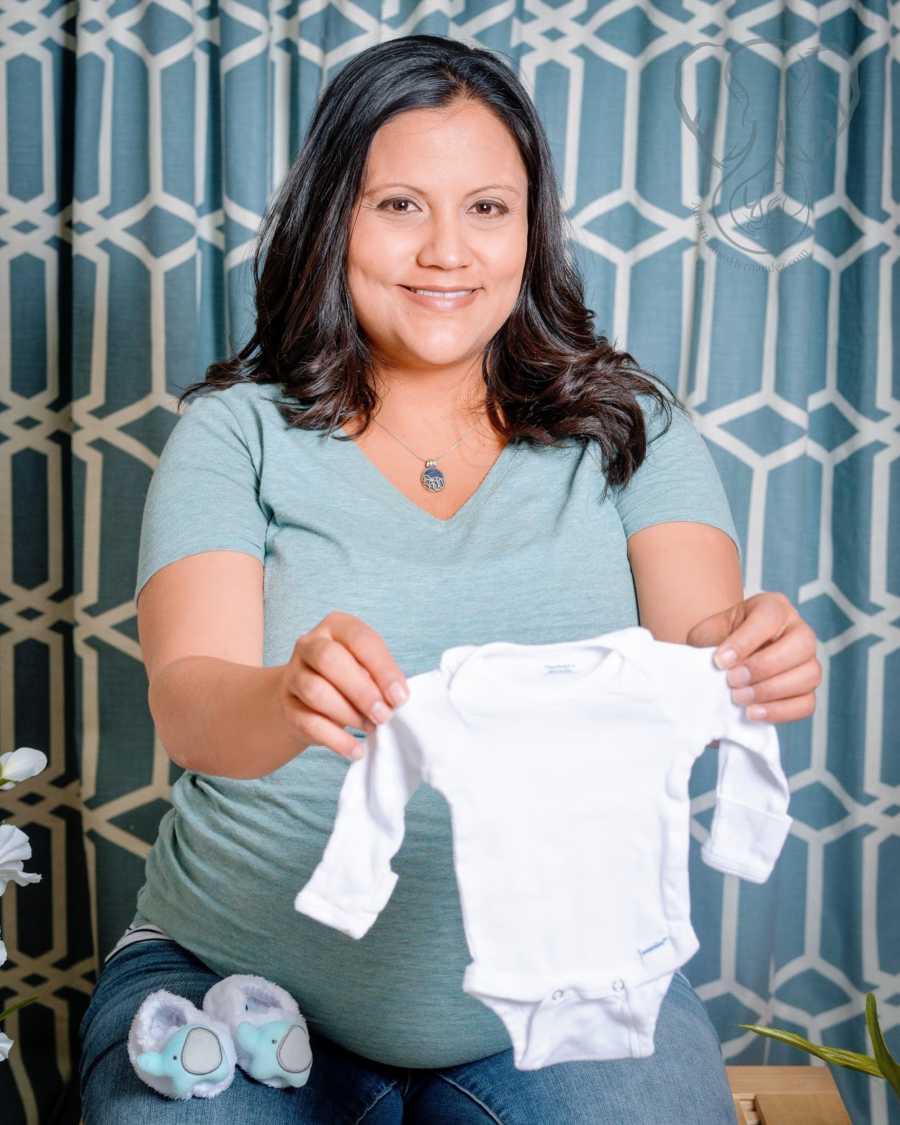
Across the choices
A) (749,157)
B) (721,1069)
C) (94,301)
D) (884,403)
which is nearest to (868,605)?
(884,403)

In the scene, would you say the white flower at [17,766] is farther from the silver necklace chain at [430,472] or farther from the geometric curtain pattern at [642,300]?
the geometric curtain pattern at [642,300]

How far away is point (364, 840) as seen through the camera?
2.74ft

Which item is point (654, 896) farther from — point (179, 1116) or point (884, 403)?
point (884, 403)

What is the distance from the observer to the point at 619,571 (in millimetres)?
1163

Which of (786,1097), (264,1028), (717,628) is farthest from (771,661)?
(786,1097)

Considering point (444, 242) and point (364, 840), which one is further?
point (444, 242)

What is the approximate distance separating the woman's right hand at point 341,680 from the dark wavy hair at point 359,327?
436 mm

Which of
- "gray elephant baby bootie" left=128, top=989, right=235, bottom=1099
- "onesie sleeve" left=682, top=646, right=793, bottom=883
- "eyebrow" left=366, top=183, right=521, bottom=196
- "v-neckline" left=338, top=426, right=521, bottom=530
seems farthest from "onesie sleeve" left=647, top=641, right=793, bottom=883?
"eyebrow" left=366, top=183, right=521, bottom=196

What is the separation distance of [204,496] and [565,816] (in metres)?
0.46

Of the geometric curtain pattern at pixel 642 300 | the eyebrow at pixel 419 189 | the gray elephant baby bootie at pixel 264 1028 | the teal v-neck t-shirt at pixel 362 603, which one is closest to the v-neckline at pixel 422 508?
the teal v-neck t-shirt at pixel 362 603

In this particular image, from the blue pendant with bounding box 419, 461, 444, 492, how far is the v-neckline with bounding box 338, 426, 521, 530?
4cm

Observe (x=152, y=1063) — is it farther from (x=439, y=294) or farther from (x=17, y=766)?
(x=439, y=294)

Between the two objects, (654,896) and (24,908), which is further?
(24,908)

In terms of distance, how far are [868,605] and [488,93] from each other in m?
1.04
